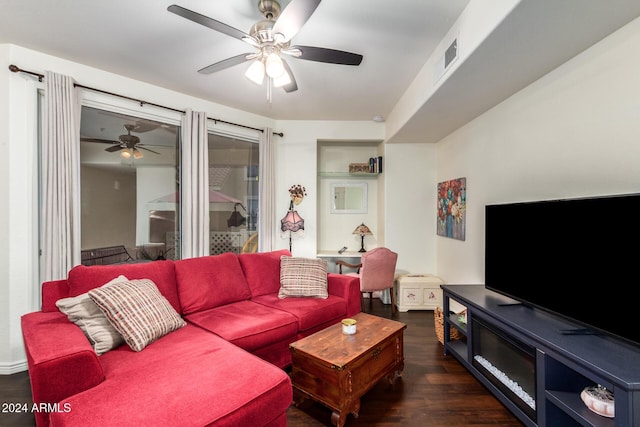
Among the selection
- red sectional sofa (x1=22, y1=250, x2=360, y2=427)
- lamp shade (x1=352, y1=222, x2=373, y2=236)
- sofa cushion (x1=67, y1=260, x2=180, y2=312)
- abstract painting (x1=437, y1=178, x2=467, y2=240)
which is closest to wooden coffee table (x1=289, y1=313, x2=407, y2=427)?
red sectional sofa (x1=22, y1=250, x2=360, y2=427)

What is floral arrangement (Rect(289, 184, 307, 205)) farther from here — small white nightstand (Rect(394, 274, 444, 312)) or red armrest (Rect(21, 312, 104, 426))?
red armrest (Rect(21, 312, 104, 426))

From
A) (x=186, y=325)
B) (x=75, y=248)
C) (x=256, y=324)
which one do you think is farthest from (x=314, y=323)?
(x=75, y=248)

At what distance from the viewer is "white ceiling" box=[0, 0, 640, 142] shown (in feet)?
5.10

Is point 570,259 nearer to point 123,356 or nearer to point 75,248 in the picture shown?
point 123,356

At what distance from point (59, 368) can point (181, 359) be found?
1.66 feet

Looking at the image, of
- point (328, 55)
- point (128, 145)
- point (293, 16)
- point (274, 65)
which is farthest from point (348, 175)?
point (293, 16)

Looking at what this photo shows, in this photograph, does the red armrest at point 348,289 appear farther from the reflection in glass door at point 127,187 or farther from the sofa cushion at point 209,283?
the reflection in glass door at point 127,187

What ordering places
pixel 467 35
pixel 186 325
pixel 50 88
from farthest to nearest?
pixel 50 88
pixel 186 325
pixel 467 35

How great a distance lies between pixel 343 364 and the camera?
160 cm

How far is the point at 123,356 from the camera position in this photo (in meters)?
1.59

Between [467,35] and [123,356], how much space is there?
2823mm

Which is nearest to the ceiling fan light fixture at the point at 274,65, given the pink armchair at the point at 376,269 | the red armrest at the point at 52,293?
the red armrest at the point at 52,293

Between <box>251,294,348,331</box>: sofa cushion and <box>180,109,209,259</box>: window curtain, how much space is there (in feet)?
3.56

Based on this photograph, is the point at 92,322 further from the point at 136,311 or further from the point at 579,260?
the point at 579,260
